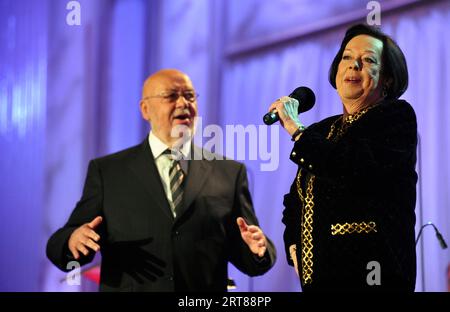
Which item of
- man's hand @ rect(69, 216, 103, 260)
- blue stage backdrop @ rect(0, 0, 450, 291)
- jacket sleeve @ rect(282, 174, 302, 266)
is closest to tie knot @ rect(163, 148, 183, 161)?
man's hand @ rect(69, 216, 103, 260)

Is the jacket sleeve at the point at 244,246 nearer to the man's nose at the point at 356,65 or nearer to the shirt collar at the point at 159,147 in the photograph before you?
the shirt collar at the point at 159,147

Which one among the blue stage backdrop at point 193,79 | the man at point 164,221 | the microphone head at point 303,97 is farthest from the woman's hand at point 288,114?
the blue stage backdrop at point 193,79

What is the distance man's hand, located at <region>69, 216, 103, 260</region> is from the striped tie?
0.41m

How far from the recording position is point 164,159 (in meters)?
3.05

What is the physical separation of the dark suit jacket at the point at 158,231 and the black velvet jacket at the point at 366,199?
1.08 metres

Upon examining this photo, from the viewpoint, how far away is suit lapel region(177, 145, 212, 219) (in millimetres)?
2902

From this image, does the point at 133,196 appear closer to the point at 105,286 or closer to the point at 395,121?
the point at 105,286

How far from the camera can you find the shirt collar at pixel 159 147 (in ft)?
10.1

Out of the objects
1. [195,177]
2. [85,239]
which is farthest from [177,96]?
[85,239]

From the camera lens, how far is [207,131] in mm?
4180

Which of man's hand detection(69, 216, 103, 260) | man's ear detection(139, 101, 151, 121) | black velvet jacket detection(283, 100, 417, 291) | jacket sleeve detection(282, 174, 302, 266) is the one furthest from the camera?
man's ear detection(139, 101, 151, 121)

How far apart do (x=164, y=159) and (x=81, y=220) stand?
46cm

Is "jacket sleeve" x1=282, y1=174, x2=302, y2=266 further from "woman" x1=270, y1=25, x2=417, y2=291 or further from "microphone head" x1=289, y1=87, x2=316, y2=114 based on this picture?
"microphone head" x1=289, y1=87, x2=316, y2=114

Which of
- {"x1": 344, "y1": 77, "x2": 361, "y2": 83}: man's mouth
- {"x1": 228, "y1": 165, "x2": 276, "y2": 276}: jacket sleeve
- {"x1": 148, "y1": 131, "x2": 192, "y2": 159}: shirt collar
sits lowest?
{"x1": 228, "y1": 165, "x2": 276, "y2": 276}: jacket sleeve
